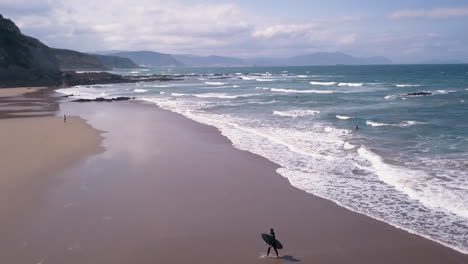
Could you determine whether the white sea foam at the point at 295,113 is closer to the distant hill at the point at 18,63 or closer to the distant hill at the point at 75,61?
the distant hill at the point at 18,63

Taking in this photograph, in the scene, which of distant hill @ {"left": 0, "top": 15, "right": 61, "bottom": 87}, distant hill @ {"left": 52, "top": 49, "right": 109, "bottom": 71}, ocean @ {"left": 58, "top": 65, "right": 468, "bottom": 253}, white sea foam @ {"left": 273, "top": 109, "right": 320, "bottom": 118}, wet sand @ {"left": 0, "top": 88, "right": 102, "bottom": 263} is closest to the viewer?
wet sand @ {"left": 0, "top": 88, "right": 102, "bottom": 263}

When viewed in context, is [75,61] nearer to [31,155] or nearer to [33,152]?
[33,152]

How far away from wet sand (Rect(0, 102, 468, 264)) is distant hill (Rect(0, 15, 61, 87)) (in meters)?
52.2

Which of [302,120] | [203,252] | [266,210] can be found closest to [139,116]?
[302,120]

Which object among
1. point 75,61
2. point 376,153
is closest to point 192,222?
point 376,153

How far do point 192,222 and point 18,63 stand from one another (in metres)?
63.6

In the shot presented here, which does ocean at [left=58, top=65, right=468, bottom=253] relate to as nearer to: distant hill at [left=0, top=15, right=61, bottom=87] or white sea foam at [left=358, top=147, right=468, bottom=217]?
white sea foam at [left=358, top=147, right=468, bottom=217]

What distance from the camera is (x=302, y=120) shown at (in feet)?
93.6

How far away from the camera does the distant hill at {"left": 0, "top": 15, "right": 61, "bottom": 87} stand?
61250mm

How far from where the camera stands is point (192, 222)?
35.3 ft

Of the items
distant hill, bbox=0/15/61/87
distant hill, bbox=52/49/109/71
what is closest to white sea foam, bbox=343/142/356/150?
distant hill, bbox=0/15/61/87

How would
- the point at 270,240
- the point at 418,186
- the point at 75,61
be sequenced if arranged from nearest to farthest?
the point at 270,240
the point at 418,186
the point at 75,61

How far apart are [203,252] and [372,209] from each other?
16.7 feet

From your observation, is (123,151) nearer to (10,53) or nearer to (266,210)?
(266,210)
